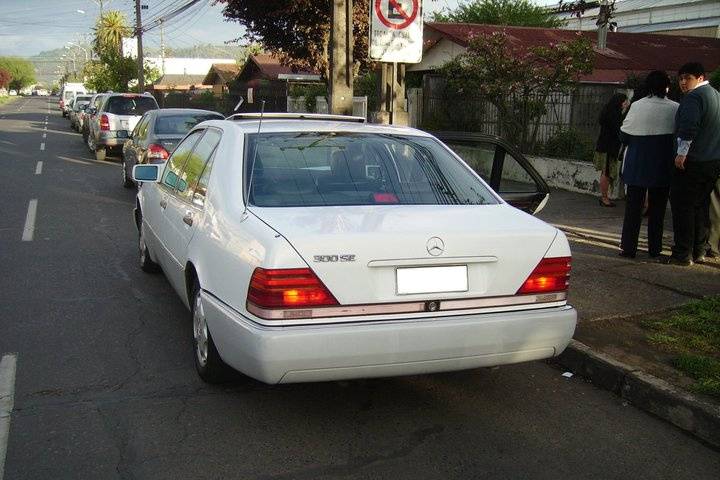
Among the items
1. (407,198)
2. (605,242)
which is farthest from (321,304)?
(605,242)

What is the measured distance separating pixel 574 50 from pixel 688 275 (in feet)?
22.5

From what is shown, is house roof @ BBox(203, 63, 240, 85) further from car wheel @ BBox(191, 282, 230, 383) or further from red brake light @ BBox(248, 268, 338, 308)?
red brake light @ BBox(248, 268, 338, 308)

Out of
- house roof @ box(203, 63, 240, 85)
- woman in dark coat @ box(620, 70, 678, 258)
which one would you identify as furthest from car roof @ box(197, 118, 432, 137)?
house roof @ box(203, 63, 240, 85)

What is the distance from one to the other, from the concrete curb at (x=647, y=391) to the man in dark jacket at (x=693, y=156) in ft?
9.24

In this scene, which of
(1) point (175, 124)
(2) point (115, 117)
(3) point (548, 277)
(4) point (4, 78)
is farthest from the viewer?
(4) point (4, 78)

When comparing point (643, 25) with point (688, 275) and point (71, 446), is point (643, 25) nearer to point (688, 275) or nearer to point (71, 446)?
Result: point (688, 275)

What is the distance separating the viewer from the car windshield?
13.9 feet

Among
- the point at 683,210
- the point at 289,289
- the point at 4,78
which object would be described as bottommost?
the point at 683,210

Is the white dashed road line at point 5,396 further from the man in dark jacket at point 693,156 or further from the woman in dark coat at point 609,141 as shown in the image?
the woman in dark coat at point 609,141

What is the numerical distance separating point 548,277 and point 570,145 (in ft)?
32.6

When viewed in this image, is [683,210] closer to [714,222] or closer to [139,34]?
[714,222]

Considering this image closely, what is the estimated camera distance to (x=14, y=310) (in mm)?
6102

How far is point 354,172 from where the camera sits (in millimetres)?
4531

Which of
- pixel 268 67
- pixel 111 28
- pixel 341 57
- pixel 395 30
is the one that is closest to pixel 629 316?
pixel 395 30
